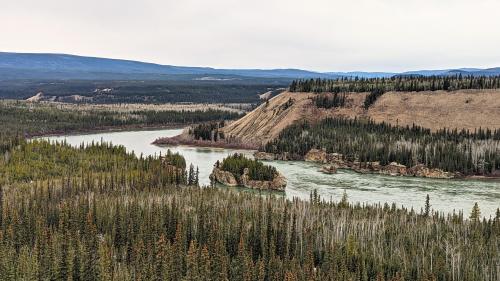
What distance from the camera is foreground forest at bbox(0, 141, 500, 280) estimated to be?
32.2 metres

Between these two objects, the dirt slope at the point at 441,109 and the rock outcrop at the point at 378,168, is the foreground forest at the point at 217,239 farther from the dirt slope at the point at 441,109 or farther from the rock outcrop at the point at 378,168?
the dirt slope at the point at 441,109

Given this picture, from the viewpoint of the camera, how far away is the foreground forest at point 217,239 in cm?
3222

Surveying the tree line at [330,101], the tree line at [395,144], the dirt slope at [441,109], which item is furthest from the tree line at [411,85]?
the tree line at [395,144]

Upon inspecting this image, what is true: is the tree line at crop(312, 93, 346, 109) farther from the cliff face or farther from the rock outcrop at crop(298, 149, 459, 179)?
the cliff face

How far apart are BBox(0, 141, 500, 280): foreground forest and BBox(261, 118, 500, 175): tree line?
131 ft

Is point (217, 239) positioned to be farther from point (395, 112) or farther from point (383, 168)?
point (395, 112)

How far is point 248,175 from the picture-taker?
239 feet

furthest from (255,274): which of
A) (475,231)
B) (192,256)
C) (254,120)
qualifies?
(254,120)

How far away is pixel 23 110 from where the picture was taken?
179m

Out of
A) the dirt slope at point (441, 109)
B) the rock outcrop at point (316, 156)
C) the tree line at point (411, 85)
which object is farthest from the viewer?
the tree line at point (411, 85)

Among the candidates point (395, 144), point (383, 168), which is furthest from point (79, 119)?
point (383, 168)

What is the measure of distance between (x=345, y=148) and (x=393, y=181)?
18.8m

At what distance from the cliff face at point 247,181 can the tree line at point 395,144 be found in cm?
2314

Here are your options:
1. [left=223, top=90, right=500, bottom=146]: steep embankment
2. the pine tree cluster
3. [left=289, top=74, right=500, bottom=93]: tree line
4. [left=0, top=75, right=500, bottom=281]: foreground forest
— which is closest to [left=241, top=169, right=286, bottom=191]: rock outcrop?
the pine tree cluster
